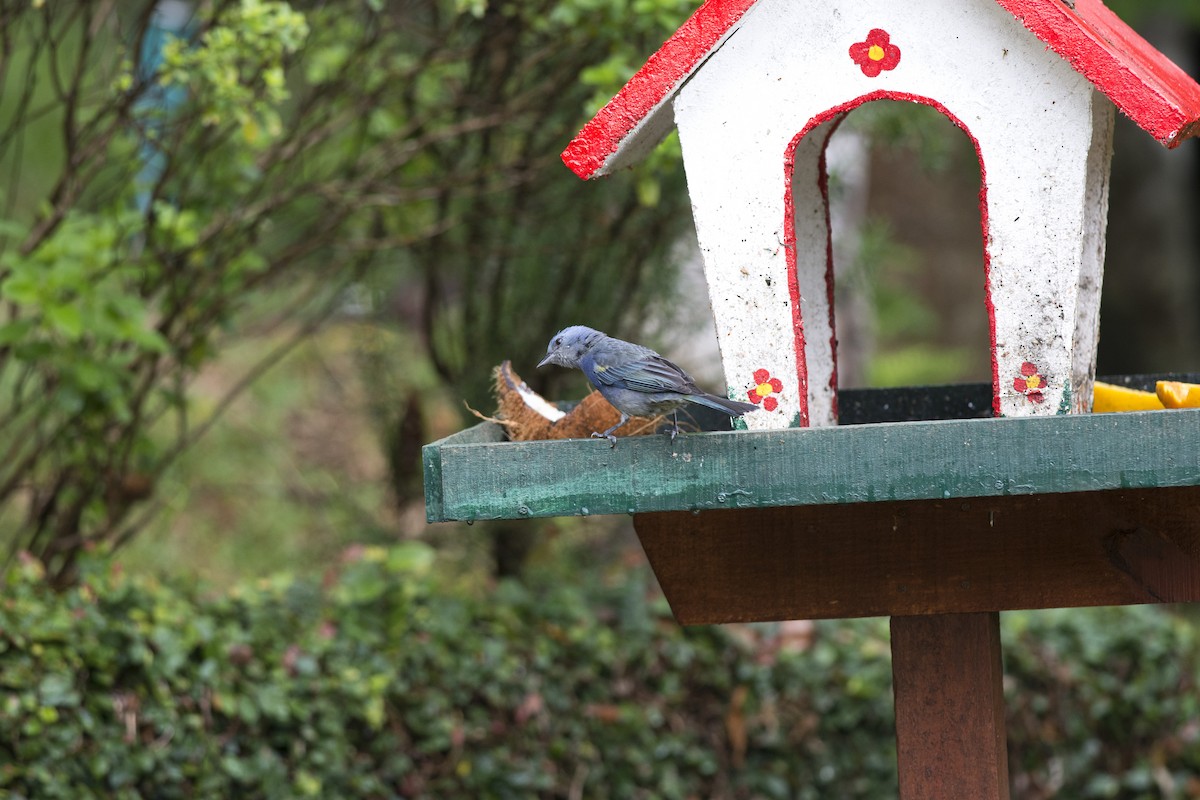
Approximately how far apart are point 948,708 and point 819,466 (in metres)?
0.64

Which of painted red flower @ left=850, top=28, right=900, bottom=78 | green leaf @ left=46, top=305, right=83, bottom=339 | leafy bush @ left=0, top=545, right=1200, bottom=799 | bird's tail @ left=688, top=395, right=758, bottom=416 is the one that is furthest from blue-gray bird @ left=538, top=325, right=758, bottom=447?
leafy bush @ left=0, top=545, right=1200, bottom=799

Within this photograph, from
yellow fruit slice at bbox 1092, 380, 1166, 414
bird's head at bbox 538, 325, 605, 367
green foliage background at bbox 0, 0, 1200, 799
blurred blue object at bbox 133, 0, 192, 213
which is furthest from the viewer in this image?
blurred blue object at bbox 133, 0, 192, 213

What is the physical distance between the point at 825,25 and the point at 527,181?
2.33m

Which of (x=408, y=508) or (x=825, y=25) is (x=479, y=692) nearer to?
(x=408, y=508)

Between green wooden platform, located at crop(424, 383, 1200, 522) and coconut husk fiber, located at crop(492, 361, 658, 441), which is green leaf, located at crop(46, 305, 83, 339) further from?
green wooden platform, located at crop(424, 383, 1200, 522)

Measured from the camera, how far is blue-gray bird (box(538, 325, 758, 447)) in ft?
5.93

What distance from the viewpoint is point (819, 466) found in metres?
1.77

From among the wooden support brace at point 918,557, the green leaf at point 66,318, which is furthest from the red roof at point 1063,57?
the green leaf at point 66,318

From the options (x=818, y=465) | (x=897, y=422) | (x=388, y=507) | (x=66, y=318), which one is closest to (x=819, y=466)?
(x=818, y=465)

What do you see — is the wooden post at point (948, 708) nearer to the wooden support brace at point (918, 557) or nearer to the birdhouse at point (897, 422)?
the birdhouse at point (897, 422)

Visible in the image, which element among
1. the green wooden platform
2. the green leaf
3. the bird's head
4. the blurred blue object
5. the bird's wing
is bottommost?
the green wooden platform

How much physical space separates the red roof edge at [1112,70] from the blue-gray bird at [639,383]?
0.68 m

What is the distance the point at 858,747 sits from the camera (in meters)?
4.47

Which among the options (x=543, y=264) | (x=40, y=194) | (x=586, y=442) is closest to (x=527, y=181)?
(x=543, y=264)
